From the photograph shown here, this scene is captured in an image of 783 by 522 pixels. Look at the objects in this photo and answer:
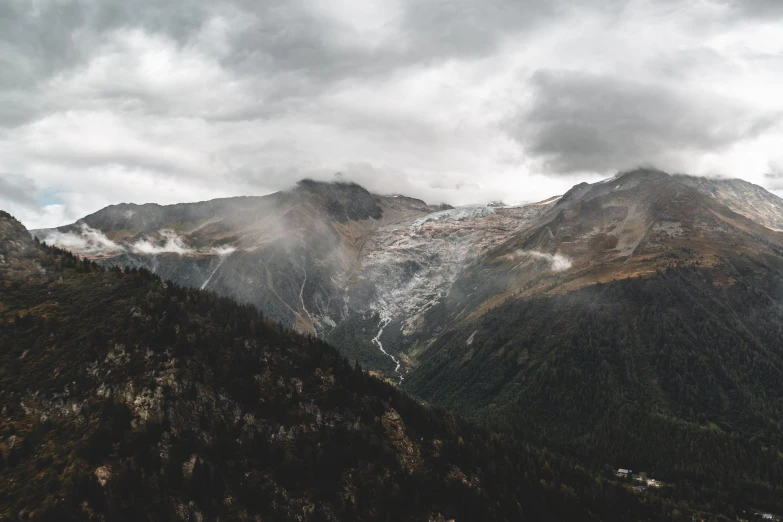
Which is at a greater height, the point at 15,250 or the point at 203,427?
the point at 15,250

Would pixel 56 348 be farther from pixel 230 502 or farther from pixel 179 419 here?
pixel 230 502

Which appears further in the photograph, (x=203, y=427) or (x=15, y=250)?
(x=15, y=250)

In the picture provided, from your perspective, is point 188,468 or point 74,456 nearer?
point 74,456

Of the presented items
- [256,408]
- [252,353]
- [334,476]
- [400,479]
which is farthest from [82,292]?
[400,479]

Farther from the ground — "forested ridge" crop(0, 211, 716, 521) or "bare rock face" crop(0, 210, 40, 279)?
"bare rock face" crop(0, 210, 40, 279)

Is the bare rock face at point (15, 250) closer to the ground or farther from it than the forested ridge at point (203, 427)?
farther from it

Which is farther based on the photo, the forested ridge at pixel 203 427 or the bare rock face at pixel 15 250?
the bare rock face at pixel 15 250

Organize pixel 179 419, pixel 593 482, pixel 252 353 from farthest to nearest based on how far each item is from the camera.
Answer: pixel 593 482
pixel 252 353
pixel 179 419

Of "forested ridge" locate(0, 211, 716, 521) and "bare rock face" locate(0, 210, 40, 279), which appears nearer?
"forested ridge" locate(0, 211, 716, 521)
